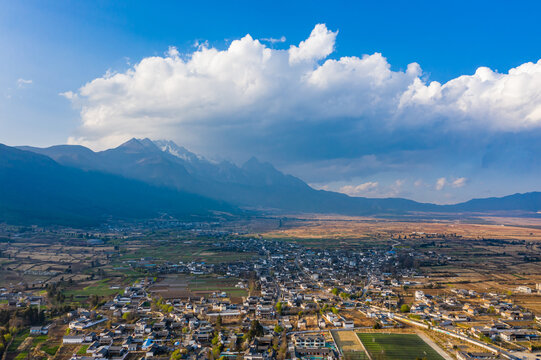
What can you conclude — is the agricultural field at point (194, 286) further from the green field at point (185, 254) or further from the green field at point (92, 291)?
the green field at point (185, 254)

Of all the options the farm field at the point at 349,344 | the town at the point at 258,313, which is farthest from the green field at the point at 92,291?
the farm field at the point at 349,344

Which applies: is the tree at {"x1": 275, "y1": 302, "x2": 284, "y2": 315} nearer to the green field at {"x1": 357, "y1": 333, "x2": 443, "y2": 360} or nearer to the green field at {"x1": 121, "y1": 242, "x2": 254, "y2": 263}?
the green field at {"x1": 357, "y1": 333, "x2": 443, "y2": 360}

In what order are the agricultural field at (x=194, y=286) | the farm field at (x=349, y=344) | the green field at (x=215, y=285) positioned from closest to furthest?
the farm field at (x=349, y=344)
the agricultural field at (x=194, y=286)
the green field at (x=215, y=285)

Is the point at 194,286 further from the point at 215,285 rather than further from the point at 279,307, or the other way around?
the point at 279,307

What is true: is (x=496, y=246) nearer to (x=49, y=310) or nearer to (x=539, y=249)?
(x=539, y=249)

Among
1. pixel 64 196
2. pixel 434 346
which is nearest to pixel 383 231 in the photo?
pixel 434 346
